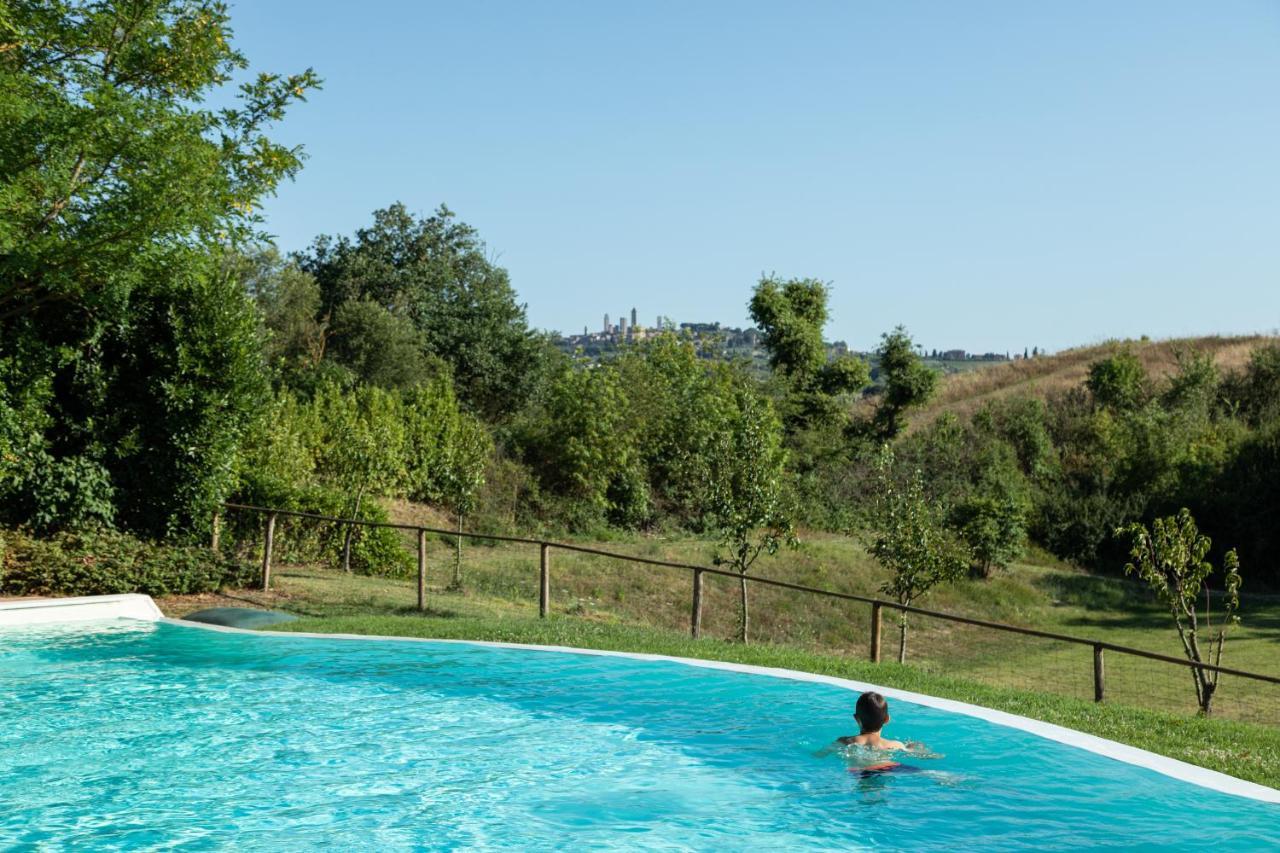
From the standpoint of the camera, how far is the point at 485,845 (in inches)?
344

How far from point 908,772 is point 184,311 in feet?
46.8

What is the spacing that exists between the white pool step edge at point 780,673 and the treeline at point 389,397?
2470mm

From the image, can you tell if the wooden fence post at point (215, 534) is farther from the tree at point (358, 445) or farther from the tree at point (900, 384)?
the tree at point (900, 384)

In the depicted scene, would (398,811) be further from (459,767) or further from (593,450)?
(593,450)

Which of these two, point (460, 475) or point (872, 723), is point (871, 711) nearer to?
point (872, 723)

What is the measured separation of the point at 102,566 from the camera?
56.9 ft

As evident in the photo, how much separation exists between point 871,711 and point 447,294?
42579mm

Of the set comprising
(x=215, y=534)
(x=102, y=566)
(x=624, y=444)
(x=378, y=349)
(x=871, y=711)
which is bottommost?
(x=871, y=711)

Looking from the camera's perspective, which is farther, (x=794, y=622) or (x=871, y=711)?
(x=794, y=622)

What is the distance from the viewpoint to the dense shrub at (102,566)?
17.0m

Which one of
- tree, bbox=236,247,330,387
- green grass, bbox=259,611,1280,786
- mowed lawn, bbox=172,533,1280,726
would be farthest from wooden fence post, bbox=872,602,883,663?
tree, bbox=236,247,330,387

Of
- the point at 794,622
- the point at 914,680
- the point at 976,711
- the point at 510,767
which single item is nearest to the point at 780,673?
the point at 914,680

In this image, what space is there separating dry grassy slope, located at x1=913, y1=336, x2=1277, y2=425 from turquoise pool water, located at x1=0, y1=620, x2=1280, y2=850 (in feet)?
120

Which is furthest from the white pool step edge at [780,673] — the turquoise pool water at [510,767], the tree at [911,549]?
the tree at [911,549]
